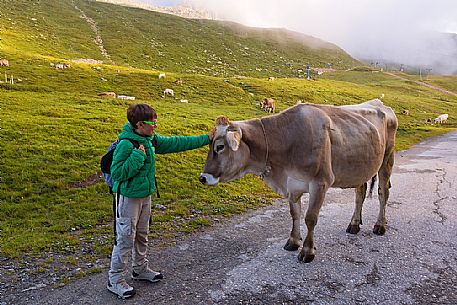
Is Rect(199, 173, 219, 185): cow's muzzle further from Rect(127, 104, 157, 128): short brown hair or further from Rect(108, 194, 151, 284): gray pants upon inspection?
Rect(127, 104, 157, 128): short brown hair

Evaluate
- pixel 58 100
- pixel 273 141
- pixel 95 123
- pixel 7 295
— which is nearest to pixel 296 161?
pixel 273 141

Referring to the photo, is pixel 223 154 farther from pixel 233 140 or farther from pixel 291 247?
pixel 291 247

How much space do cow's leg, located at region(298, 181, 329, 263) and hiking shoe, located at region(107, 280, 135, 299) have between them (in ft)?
10.2

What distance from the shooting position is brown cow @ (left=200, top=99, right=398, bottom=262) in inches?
253

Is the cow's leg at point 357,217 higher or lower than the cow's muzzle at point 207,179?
lower

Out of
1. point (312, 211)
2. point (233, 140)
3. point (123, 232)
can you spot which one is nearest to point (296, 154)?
point (312, 211)

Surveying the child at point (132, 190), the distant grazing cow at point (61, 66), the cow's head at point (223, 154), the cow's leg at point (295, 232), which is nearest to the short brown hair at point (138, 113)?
the child at point (132, 190)

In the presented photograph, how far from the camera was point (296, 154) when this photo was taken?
265 inches

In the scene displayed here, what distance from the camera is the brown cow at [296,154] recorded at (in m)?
6.42

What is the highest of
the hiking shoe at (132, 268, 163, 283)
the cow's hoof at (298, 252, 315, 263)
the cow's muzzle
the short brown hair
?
the short brown hair

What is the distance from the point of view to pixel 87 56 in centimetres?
6806

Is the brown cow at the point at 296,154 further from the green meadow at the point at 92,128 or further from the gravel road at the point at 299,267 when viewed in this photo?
the green meadow at the point at 92,128

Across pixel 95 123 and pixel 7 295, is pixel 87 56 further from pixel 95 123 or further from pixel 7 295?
pixel 7 295

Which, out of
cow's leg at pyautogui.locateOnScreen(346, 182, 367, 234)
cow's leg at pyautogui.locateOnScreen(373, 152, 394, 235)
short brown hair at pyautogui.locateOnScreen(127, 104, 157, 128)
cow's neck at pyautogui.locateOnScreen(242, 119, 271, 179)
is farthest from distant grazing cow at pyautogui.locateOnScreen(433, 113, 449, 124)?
short brown hair at pyautogui.locateOnScreen(127, 104, 157, 128)
